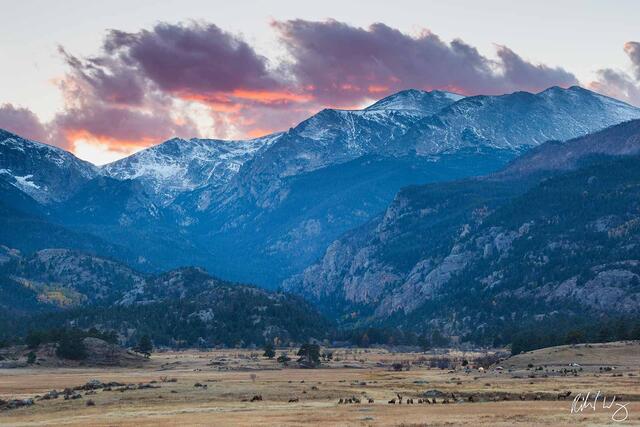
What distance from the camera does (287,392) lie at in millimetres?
137000

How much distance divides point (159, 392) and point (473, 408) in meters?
51.3

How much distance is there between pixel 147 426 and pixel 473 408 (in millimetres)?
36355

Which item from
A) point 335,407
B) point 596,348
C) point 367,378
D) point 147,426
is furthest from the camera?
point 596,348

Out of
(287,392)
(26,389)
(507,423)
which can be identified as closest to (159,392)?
(287,392)

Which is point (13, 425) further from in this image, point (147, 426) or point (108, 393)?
point (108, 393)

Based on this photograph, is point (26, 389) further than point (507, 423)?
Yes

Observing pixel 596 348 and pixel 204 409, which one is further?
pixel 596 348

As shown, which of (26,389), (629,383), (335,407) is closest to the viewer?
(335,407)

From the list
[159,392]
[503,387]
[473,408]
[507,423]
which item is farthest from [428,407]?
[159,392]

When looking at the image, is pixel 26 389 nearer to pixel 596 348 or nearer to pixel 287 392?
pixel 287 392

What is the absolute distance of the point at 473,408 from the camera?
10506cm

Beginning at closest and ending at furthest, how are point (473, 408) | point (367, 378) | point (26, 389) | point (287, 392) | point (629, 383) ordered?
point (473, 408) → point (629, 383) → point (287, 392) → point (26, 389) → point (367, 378)

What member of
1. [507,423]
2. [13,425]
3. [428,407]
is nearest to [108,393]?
[13,425]

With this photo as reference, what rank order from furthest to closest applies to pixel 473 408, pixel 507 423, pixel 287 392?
pixel 287 392 → pixel 473 408 → pixel 507 423
